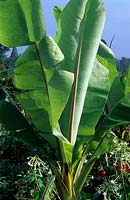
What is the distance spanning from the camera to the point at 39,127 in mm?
3135

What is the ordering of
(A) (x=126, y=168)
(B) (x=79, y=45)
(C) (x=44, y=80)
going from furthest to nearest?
(A) (x=126, y=168)
(B) (x=79, y=45)
(C) (x=44, y=80)

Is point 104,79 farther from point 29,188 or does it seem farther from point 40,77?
point 29,188

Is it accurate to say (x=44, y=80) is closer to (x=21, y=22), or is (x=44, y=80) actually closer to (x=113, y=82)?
(x=21, y=22)

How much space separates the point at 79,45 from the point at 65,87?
19.6 inches

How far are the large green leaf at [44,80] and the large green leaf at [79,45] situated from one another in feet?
1.00

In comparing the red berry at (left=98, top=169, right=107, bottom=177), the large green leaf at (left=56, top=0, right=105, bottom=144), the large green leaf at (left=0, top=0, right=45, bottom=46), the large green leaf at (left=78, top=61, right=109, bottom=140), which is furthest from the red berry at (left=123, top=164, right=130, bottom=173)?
the large green leaf at (left=0, top=0, right=45, bottom=46)

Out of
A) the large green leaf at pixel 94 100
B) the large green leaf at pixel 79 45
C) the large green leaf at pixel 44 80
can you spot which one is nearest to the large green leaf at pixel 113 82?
the large green leaf at pixel 94 100

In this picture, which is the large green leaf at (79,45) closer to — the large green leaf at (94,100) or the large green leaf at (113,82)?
the large green leaf at (94,100)

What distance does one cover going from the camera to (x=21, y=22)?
2.76 m

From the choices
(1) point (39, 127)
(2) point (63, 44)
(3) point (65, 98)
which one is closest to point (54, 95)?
(3) point (65, 98)

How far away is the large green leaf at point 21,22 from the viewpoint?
2.74 meters

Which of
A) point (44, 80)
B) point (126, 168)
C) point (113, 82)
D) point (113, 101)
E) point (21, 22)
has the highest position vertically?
point (21, 22)

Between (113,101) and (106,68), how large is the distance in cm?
36

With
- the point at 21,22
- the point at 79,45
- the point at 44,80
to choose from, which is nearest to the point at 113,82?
the point at 79,45
